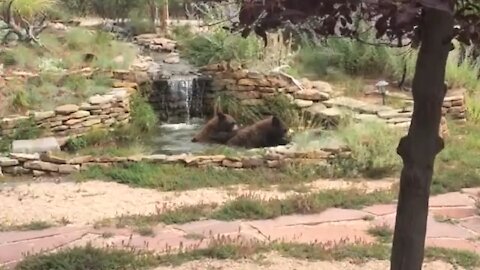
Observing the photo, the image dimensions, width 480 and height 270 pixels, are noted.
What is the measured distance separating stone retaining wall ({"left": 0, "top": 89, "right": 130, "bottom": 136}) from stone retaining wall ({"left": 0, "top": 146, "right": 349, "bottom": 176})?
96 centimetres

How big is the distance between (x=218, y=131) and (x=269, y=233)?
14.3 feet

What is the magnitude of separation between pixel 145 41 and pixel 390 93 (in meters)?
5.82

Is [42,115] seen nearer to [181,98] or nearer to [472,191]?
[181,98]

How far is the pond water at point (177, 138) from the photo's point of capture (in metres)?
9.30

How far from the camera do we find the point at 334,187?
7.11 metres

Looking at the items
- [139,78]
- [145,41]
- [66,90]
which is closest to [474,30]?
[66,90]

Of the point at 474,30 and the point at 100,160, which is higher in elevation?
the point at 474,30

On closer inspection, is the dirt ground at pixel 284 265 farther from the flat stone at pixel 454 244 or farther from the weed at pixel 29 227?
the weed at pixel 29 227

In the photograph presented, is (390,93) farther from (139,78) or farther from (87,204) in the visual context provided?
(87,204)

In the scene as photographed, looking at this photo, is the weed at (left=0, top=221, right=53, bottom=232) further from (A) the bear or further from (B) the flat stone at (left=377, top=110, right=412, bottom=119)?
(B) the flat stone at (left=377, top=110, right=412, bottom=119)

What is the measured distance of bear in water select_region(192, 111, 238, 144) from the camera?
9641 mm

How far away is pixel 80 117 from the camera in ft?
30.9

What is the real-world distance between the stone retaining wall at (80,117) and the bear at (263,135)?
156 centimetres

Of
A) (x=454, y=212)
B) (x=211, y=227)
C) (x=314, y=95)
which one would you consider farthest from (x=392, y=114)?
(x=211, y=227)
